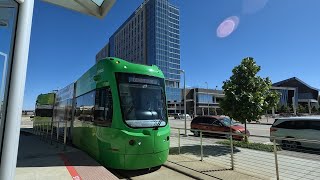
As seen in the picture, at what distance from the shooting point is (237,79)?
630 inches

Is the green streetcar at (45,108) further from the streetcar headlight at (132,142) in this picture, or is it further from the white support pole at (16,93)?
the white support pole at (16,93)

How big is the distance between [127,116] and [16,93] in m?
6.13

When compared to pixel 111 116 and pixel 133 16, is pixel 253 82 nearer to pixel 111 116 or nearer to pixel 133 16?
pixel 111 116

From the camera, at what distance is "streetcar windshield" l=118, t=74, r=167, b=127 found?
845 cm

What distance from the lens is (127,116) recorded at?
27.4 ft

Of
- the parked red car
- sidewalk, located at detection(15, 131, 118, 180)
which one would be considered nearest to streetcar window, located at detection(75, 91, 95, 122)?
sidewalk, located at detection(15, 131, 118, 180)

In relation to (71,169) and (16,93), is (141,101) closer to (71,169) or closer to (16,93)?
(71,169)

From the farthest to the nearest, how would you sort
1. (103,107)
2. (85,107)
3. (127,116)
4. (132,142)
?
1. (85,107)
2. (103,107)
3. (127,116)
4. (132,142)

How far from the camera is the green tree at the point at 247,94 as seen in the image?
593 inches

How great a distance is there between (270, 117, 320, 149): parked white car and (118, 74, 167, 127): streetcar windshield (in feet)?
27.5

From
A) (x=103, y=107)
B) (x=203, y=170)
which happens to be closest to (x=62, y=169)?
(x=103, y=107)

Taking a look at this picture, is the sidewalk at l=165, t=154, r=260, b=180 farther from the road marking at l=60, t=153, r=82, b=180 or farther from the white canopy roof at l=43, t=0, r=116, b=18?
the white canopy roof at l=43, t=0, r=116, b=18

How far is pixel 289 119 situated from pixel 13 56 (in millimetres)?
16233

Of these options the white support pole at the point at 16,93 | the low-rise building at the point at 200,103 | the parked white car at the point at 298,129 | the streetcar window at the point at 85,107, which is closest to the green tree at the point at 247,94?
the parked white car at the point at 298,129
